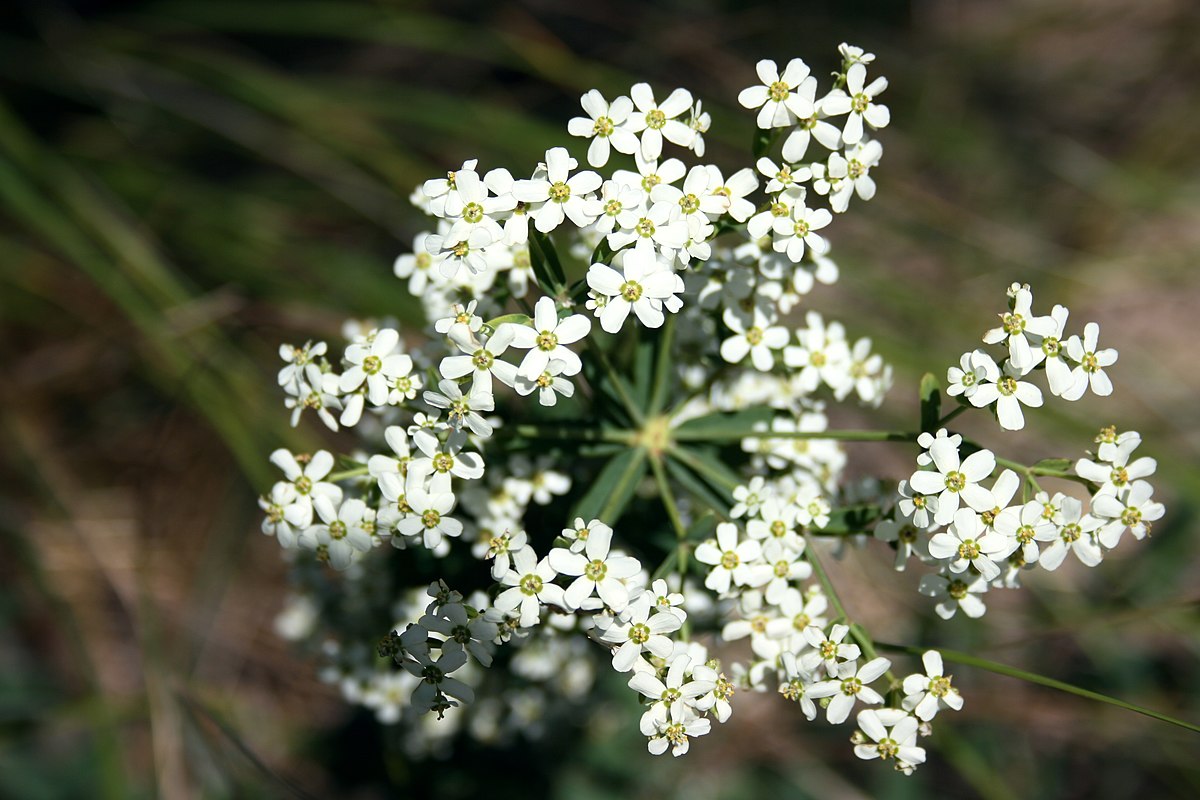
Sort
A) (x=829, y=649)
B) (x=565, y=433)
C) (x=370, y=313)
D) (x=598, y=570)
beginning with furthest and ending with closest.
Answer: (x=370, y=313)
(x=565, y=433)
(x=829, y=649)
(x=598, y=570)

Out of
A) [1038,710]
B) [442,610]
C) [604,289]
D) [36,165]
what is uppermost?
[1038,710]

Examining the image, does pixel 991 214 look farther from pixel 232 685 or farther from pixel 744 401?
pixel 232 685

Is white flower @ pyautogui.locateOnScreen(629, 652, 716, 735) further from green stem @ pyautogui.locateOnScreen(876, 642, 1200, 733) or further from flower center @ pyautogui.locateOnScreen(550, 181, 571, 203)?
flower center @ pyautogui.locateOnScreen(550, 181, 571, 203)

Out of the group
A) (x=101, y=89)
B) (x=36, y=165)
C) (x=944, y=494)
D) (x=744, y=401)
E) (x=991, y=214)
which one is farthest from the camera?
(x=991, y=214)

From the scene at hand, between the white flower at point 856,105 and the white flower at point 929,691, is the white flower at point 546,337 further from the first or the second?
the white flower at point 929,691

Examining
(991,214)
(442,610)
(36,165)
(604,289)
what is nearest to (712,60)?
(991,214)

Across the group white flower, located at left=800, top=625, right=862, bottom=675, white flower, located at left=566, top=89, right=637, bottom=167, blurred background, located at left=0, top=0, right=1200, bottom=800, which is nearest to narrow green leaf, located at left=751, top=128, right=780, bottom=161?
white flower, located at left=566, top=89, right=637, bottom=167

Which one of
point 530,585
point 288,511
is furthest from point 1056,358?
point 288,511

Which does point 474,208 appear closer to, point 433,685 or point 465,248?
point 465,248
